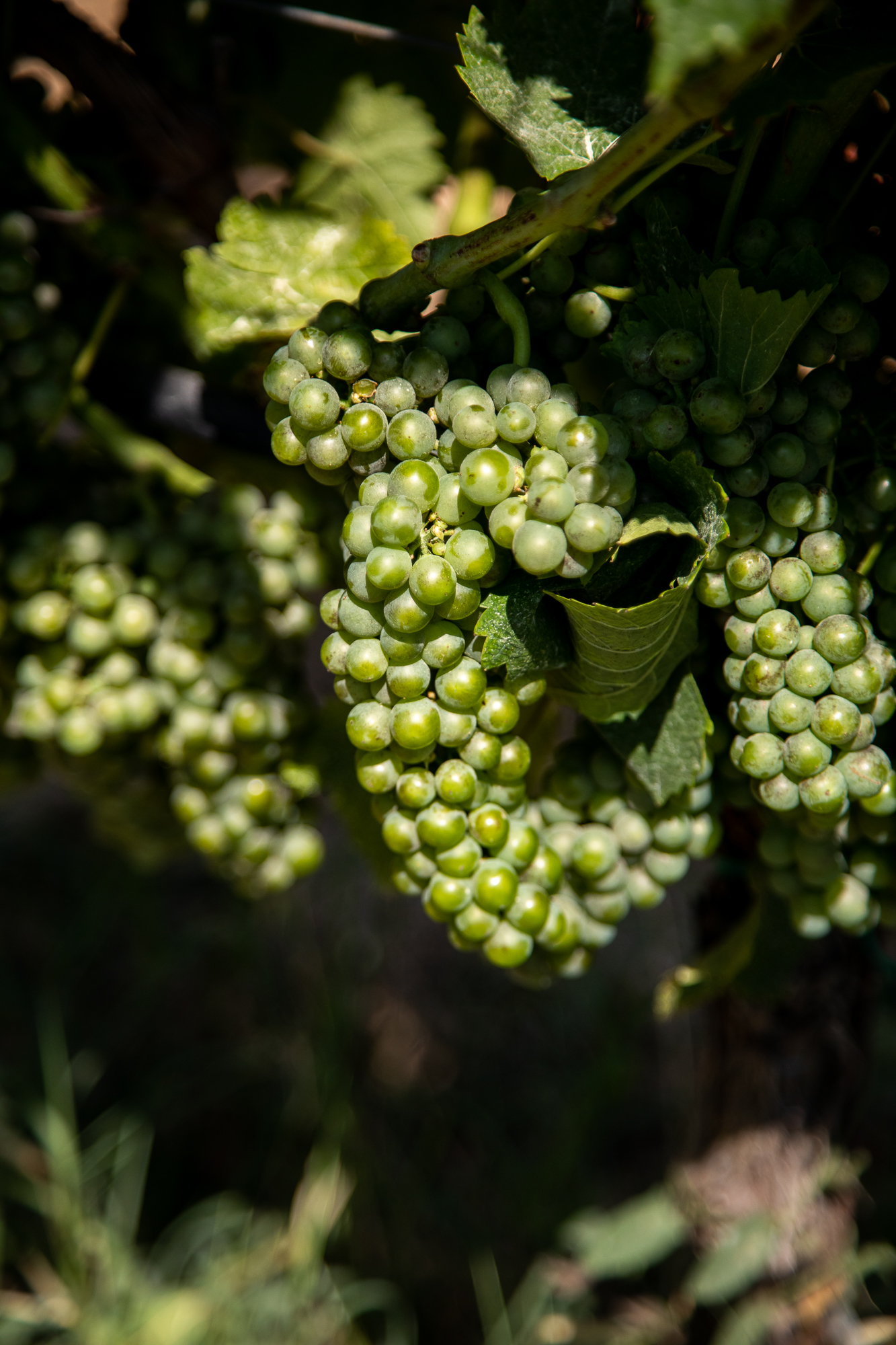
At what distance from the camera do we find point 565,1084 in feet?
5.47

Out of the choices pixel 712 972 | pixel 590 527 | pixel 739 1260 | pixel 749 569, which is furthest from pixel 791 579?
pixel 739 1260

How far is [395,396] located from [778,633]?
0.78 ft

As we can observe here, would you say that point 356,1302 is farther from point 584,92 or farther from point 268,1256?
point 584,92

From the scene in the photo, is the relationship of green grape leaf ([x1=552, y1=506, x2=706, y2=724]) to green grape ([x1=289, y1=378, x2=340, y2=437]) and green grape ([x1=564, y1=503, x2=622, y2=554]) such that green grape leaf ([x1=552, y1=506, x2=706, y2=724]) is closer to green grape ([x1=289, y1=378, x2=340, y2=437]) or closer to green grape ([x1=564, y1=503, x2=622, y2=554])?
green grape ([x1=564, y1=503, x2=622, y2=554])

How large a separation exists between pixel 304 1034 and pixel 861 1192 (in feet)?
3.28

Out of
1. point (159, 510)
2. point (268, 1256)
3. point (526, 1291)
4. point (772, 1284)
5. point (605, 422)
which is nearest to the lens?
point (605, 422)

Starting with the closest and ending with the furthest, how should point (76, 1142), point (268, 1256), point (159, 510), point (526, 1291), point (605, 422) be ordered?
point (605, 422)
point (159, 510)
point (526, 1291)
point (268, 1256)
point (76, 1142)

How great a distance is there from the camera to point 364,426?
46 centimetres

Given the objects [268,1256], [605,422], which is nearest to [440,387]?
[605,422]

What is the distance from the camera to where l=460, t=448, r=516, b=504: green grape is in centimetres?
44

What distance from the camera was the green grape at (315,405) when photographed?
0.46 meters

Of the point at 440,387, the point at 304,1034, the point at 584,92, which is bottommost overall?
the point at 304,1034

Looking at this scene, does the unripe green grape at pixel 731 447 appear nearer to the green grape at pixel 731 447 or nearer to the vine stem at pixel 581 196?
the green grape at pixel 731 447

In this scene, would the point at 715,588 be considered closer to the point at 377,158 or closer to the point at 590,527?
the point at 590,527
